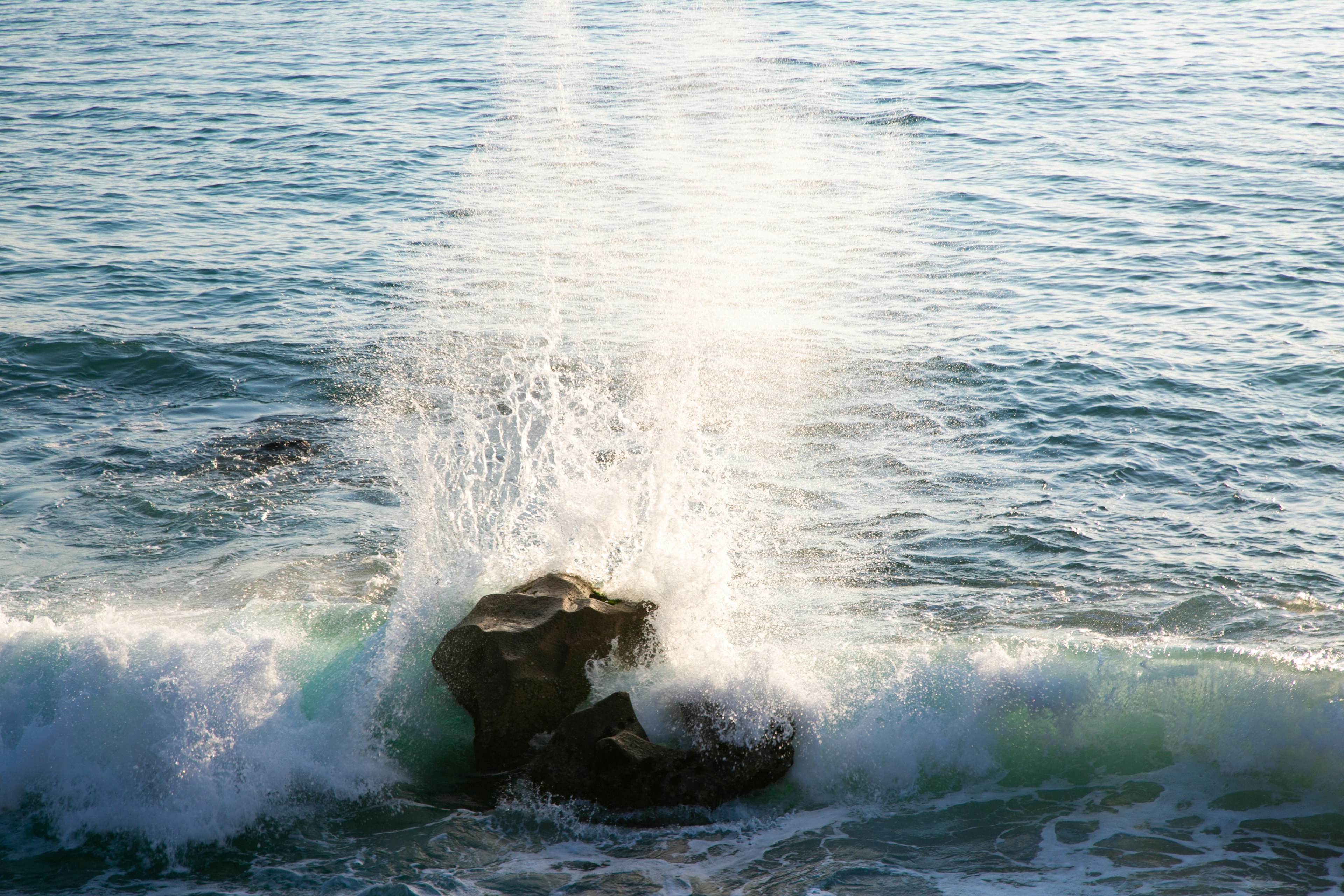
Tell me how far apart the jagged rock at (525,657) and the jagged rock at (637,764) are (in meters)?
0.26

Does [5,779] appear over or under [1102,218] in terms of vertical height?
under

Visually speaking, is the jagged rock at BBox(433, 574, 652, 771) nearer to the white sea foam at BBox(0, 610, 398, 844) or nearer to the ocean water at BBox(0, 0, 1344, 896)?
the ocean water at BBox(0, 0, 1344, 896)

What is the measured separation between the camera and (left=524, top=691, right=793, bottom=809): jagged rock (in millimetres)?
5703

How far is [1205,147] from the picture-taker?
19.3m

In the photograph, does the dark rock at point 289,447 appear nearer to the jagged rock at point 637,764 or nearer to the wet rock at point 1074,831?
the jagged rock at point 637,764

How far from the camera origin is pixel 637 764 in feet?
18.7

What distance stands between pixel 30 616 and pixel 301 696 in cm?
217

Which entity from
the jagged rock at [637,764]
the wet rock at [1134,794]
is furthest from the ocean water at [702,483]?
the jagged rock at [637,764]

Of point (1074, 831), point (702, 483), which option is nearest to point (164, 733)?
point (702, 483)

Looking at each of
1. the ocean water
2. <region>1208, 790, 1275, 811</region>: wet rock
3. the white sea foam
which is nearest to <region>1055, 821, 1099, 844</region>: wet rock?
the ocean water

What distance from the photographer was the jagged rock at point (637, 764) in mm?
5703

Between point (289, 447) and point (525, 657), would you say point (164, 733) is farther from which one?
point (289, 447)

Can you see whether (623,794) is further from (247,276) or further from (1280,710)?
(247,276)

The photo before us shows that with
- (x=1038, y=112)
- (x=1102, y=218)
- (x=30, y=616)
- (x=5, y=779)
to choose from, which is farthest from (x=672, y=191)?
(x=5, y=779)
